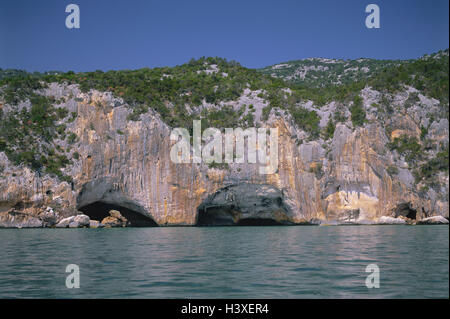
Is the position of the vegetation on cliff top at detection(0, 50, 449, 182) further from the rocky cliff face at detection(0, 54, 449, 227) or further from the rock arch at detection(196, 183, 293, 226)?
the rock arch at detection(196, 183, 293, 226)

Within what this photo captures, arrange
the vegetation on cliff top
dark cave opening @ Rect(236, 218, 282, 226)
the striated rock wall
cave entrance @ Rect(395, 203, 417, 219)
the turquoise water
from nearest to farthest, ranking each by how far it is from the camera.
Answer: the turquoise water < the striated rock wall < the vegetation on cliff top < cave entrance @ Rect(395, 203, 417, 219) < dark cave opening @ Rect(236, 218, 282, 226)

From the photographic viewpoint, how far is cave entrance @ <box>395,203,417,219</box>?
155ft

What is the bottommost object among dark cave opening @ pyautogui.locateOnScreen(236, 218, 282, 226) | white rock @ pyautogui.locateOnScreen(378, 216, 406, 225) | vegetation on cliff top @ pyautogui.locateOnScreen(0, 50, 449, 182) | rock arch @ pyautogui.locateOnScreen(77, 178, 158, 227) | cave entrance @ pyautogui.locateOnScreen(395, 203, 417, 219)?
dark cave opening @ pyautogui.locateOnScreen(236, 218, 282, 226)

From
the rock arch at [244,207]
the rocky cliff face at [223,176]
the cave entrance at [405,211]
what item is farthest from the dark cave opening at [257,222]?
the cave entrance at [405,211]

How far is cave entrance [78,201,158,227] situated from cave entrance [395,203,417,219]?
25364mm

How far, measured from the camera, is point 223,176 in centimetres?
4816

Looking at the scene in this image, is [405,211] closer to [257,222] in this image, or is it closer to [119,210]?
[257,222]

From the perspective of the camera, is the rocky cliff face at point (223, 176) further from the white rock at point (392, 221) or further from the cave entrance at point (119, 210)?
the white rock at point (392, 221)

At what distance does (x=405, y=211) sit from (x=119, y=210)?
3078 cm

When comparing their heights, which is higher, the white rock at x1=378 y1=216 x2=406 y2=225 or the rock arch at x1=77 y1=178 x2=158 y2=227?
the rock arch at x1=77 y1=178 x2=158 y2=227

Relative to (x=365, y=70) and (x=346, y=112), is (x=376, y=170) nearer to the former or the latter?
(x=346, y=112)

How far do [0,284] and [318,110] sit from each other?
161 feet

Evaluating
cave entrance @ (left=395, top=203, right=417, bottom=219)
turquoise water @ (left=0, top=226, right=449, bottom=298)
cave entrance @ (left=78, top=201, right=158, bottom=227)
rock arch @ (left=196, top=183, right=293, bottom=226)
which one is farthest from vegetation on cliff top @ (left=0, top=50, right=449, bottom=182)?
turquoise water @ (left=0, top=226, right=449, bottom=298)

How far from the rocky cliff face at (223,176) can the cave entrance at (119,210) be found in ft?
0.77
